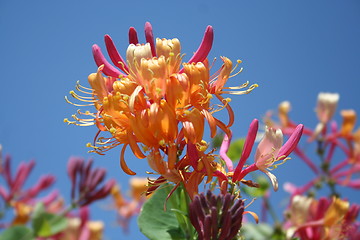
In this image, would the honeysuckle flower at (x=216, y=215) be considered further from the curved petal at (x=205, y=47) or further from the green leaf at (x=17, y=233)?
the green leaf at (x=17, y=233)

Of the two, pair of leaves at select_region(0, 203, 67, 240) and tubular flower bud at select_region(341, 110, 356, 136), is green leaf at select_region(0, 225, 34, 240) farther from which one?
tubular flower bud at select_region(341, 110, 356, 136)

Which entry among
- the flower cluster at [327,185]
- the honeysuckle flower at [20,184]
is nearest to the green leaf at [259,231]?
the flower cluster at [327,185]

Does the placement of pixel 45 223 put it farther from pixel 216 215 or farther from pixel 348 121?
Result: pixel 348 121

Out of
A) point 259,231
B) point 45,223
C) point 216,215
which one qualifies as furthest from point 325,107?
point 216,215

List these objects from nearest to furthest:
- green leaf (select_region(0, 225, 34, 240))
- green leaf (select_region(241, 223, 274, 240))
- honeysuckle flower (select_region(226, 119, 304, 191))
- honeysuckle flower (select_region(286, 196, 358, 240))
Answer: honeysuckle flower (select_region(226, 119, 304, 191)) → green leaf (select_region(0, 225, 34, 240)) → honeysuckle flower (select_region(286, 196, 358, 240)) → green leaf (select_region(241, 223, 274, 240))

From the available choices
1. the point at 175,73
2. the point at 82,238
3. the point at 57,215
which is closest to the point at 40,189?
the point at 82,238

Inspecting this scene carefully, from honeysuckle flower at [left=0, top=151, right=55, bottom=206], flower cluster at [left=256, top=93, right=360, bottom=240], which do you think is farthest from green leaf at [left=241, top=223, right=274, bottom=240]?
honeysuckle flower at [left=0, top=151, right=55, bottom=206]
